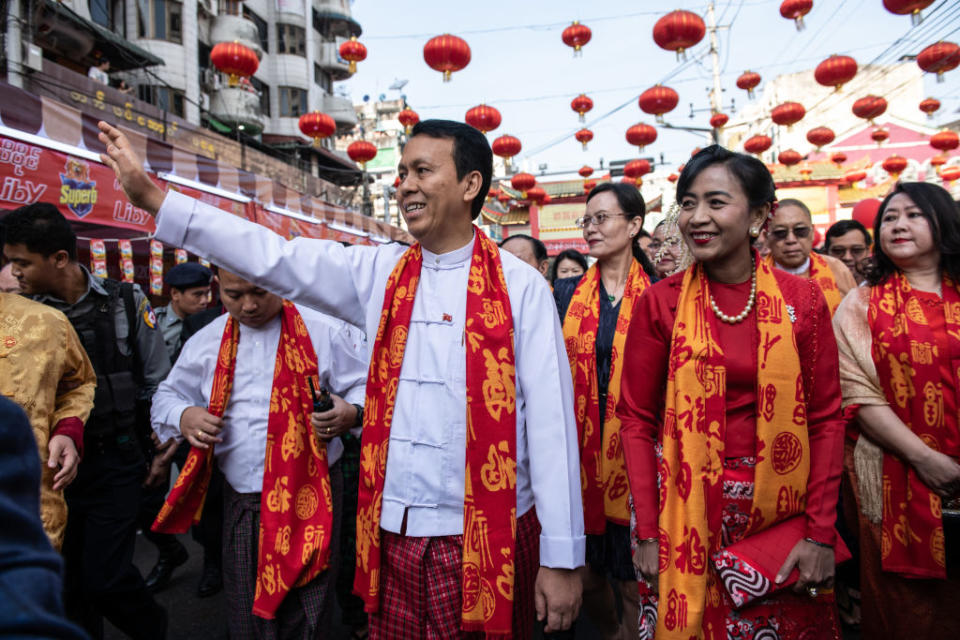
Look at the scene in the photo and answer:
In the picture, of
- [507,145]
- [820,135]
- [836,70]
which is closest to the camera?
[836,70]

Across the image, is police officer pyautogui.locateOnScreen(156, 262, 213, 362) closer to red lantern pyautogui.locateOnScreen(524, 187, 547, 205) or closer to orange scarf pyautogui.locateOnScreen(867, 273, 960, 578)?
orange scarf pyautogui.locateOnScreen(867, 273, 960, 578)

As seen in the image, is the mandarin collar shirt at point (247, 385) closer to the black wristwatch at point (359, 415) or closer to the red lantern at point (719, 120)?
the black wristwatch at point (359, 415)

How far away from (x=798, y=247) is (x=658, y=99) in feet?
24.1

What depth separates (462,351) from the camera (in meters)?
1.77

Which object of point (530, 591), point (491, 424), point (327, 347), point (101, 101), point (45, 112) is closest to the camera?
point (491, 424)

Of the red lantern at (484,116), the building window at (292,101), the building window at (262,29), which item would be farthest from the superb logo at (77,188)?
the building window at (292,101)

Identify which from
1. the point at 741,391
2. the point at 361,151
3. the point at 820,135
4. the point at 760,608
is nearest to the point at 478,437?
the point at 741,391

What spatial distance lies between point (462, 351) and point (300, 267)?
53cm

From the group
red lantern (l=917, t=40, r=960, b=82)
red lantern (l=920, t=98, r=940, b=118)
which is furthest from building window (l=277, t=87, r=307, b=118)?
red lantern (l=917, t=40, r=960, b=82)

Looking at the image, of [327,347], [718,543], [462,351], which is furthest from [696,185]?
[327,347]

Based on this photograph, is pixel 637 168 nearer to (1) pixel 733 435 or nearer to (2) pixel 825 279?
(2) pixel 825 279

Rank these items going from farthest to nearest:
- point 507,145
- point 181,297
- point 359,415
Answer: point 507,145 < point 181,297 < point 359,415

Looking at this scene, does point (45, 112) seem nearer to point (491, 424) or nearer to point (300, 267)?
point (300, 267)

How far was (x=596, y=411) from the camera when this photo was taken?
109 inches
